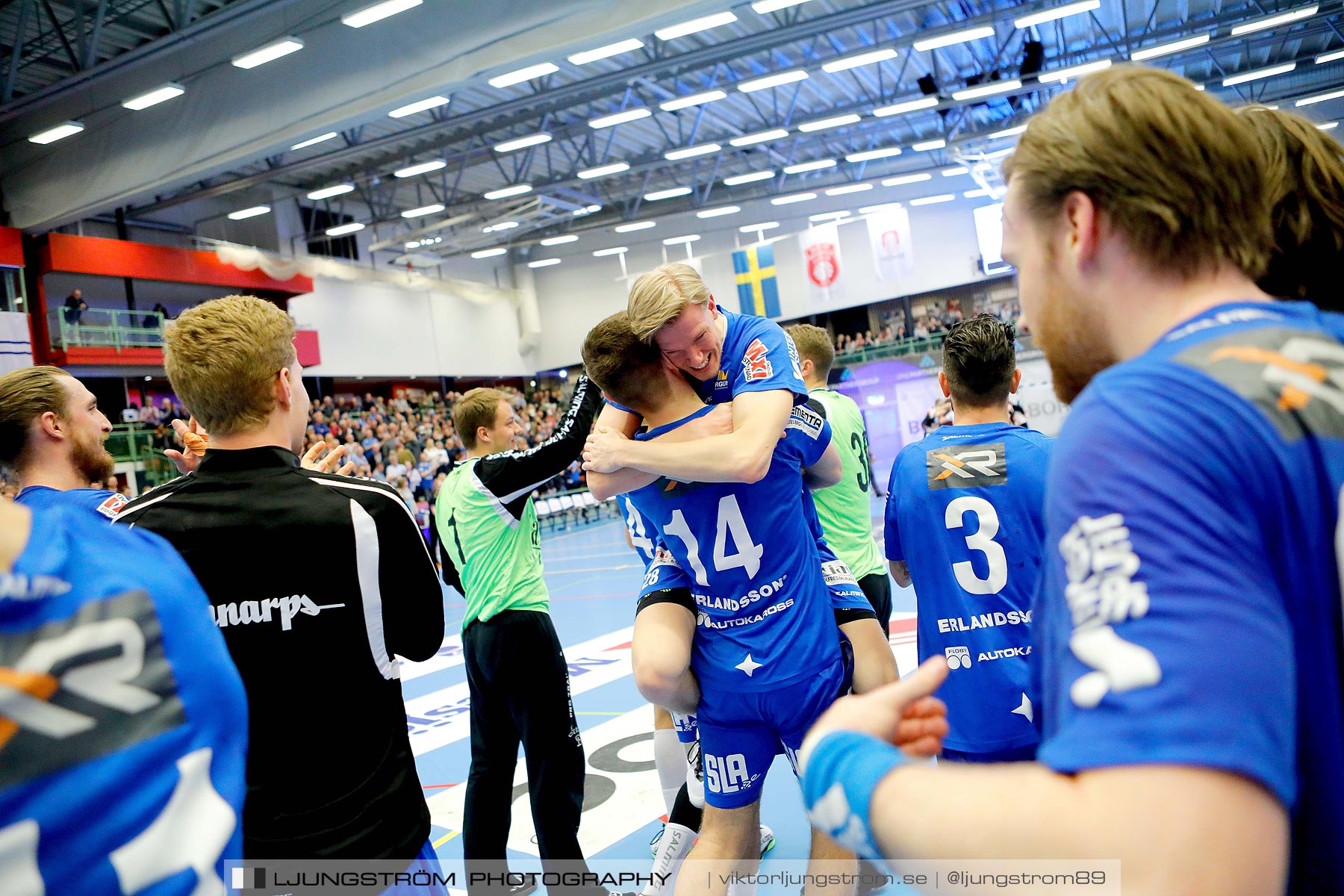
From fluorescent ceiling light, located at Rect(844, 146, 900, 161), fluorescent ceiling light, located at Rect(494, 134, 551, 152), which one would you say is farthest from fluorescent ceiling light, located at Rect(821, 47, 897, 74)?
fluorescent ceiling light, located at Rect(494, 134, 551, 152)

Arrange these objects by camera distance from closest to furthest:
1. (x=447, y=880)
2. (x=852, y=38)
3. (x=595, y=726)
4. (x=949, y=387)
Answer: (x=949, y=387) → (x=447, y=880) → (x=595, y=726) → (x=852, y=38)

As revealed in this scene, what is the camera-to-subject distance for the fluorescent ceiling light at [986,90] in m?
16.5

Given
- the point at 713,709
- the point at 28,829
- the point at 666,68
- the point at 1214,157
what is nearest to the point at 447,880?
the point at 713,709

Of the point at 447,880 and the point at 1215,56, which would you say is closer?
the point at 447,880

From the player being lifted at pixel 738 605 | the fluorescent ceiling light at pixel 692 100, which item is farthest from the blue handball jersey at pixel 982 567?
the fluorescent ceiling light at pixel 692 100

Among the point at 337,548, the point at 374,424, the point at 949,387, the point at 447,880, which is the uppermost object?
the point at 374,424

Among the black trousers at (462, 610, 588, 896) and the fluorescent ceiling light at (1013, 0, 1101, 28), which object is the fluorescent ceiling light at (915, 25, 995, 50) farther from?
the black trousers at (462, 610, 588, 896)

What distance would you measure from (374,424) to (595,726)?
17.3 m

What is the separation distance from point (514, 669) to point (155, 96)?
13597 mm

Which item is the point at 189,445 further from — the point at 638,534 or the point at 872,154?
the point at 872,154

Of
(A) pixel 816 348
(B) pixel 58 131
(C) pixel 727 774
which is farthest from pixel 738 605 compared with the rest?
(B) pixel 58 131

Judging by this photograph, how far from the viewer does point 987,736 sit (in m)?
2.51

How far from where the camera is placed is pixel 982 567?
100 inches

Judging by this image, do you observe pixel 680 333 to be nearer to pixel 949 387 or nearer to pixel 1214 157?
pixel 949 387
